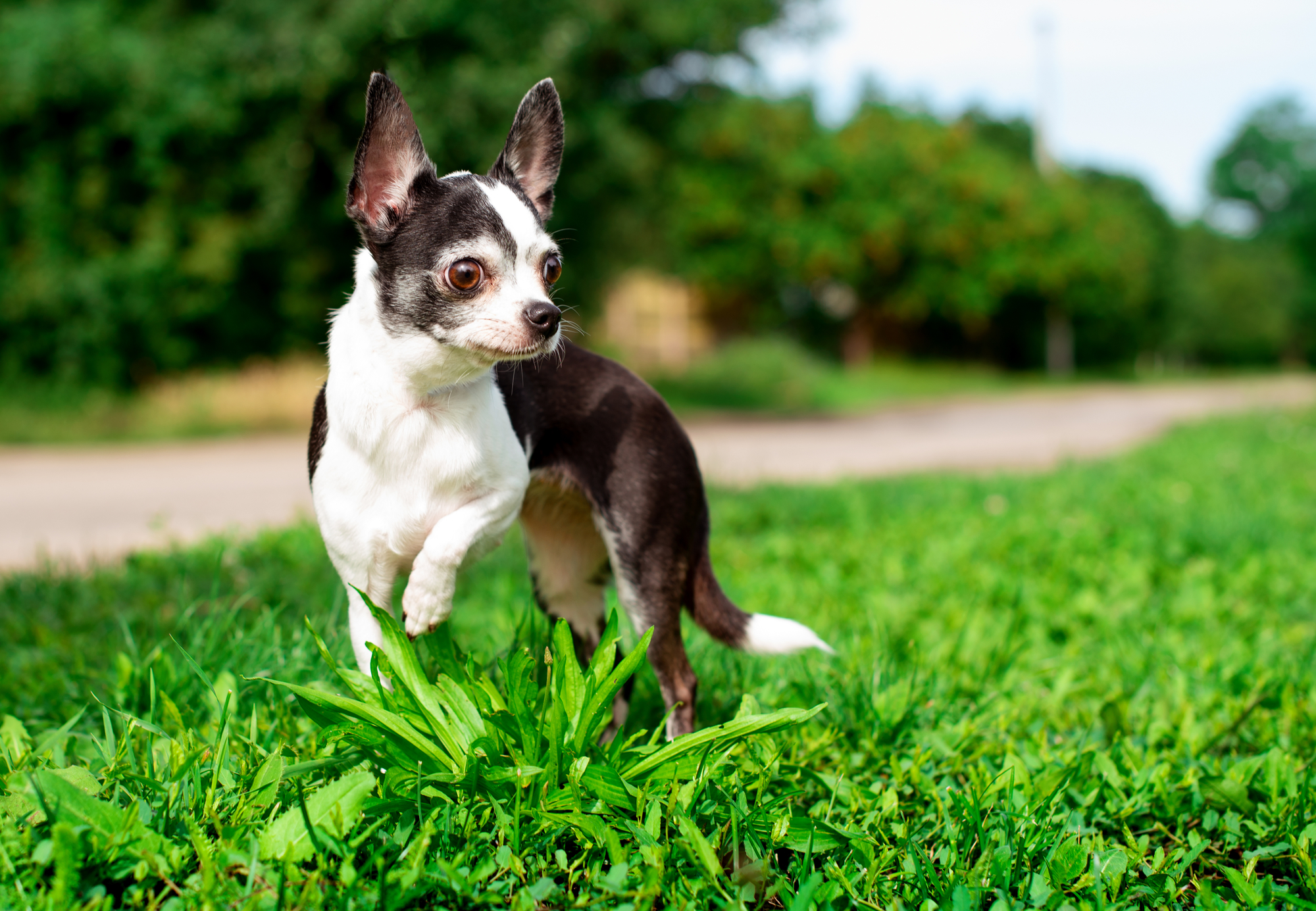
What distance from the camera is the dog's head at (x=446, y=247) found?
1.81m

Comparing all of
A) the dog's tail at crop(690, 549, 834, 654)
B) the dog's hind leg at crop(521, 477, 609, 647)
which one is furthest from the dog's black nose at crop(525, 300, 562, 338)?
the dog's tail at crop(690, 549, 834, 654)

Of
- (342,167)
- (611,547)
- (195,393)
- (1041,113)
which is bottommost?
(195,393)

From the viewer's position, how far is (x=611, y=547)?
2217 mm

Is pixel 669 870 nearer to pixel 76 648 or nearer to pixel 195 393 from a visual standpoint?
pixel 76 648

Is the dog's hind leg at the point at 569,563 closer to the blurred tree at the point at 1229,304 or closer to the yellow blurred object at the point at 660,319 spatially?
the yellow blurred object at the point at 660,319

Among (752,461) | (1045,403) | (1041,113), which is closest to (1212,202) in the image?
(1041,113)

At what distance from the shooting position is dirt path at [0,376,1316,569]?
6.32m

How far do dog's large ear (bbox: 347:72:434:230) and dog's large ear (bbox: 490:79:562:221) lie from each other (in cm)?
19

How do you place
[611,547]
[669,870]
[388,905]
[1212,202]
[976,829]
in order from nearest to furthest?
[388,905]
[669,870]
[976,829]
[611,547]
[1212,202]

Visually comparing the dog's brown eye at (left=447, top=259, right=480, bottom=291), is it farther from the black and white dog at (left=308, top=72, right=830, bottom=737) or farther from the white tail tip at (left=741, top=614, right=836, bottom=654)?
the white tail tip at (left=741, top=614, right=836, bottom=654)

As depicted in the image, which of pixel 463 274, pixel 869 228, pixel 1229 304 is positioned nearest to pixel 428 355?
pixel 463 274

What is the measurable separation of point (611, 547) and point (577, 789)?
0.56m

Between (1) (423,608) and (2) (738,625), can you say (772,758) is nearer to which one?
(2) (738,625)

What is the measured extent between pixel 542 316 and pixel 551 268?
19 cm
